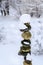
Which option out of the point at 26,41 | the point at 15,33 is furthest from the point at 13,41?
the point at 26,41

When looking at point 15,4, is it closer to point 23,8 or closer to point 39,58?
point 23,8

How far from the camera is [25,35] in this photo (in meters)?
1.32

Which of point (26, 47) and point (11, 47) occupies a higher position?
point (26, 47)

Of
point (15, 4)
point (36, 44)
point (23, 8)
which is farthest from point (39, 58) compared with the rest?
point (15, 4)

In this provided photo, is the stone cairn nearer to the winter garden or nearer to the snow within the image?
the winter garden

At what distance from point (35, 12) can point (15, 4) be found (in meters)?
0.28

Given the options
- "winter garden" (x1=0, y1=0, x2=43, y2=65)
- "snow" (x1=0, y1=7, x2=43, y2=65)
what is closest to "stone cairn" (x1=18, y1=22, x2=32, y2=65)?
"winter garden" (x1=0, y1=0, x2=43, y2=65)

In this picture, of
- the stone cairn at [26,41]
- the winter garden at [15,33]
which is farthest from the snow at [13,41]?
the stone cairn at [26,41]

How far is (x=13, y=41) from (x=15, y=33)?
0.44 ft

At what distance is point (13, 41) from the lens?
2584 mm

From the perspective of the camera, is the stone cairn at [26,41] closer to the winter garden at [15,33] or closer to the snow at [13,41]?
the winter garden at [15,33]

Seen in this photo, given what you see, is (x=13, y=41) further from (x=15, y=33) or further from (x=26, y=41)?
(x=26, y=41)

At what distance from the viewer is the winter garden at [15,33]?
2309 millimetres

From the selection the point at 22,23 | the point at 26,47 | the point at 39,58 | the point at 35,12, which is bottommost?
the point at 39,58
